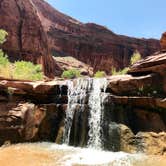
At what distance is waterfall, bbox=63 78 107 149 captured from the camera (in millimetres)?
17203

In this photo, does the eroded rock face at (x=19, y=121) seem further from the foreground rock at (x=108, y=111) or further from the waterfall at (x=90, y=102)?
the waterfall at (x=90, y=102)

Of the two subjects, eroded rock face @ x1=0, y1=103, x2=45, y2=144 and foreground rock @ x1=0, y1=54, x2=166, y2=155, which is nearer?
foreground rock @ x1=0, y1=54, x2=166, y2=155

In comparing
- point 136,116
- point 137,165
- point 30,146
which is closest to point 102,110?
point 136,116

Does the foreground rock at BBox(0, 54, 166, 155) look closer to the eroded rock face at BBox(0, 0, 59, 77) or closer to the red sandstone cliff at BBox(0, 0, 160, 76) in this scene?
the eroded rock face at BBox(0, 0, 59, 77)

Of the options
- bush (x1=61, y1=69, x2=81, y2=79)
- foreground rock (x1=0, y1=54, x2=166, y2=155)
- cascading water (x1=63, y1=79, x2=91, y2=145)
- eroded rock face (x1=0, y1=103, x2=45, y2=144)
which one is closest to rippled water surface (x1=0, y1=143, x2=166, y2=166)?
eroded rock face (x1=0, y1=103, x2=45, y2=144)

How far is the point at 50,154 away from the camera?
1380 cm

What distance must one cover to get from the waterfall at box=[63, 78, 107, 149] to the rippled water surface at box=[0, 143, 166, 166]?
5.46 ft

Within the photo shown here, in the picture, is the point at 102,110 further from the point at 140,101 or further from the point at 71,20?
the point at 71,20

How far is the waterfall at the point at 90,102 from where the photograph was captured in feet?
56.4

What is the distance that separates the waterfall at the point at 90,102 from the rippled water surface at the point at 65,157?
166 cm

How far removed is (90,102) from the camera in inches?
744

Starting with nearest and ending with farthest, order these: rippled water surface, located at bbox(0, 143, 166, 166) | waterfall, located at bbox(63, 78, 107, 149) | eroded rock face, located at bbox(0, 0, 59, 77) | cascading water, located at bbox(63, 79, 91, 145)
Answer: rippled water surface, located at bbox(0, 143, 166, 166)
waterfall, located at bbox(63, 78, 107, 149)
cascading water, located at bbox(63, 79, 91, 145)
eroded rock face, located at bbox(0, 0, 59, 77)

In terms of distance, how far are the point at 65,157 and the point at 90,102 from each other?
6324 mm

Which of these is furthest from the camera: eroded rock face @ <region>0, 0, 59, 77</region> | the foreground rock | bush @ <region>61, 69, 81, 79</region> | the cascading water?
bush @ <region>61, 69, 81, 79</region>
